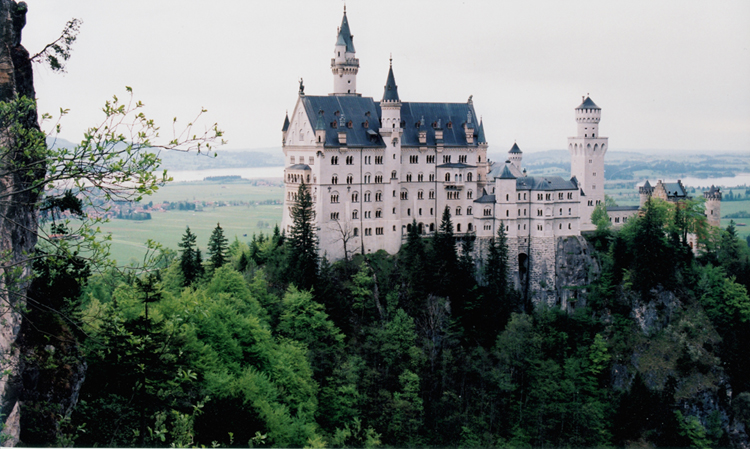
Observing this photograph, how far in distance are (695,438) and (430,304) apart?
2293cm

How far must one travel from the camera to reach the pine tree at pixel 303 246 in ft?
185

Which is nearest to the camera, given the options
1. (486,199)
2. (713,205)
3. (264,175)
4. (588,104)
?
(486,199)

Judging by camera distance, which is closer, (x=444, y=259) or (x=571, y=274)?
(x=444, y=259)

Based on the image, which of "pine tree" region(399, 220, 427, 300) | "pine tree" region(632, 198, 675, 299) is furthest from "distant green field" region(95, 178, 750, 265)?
"pine tree" region(399, 220, 427, 300)

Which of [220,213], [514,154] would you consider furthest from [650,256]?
[220,213]

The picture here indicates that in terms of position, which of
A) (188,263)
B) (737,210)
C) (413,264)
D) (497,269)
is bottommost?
(497,269)

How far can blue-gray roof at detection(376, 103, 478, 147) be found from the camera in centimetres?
6738

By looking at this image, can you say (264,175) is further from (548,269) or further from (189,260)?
(548,269)

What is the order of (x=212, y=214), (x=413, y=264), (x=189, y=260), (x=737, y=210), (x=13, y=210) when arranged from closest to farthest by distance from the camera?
1. (x=13, y=210)
2. (x=189, y=260)
3. (x=413, y=264)
4. (x=212, y=214)
5. (x=737, y=210)

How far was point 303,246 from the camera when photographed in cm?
5788

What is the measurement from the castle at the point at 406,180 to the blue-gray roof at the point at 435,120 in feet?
0.30

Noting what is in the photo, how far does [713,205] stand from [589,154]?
14.4 meters

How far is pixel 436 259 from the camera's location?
61.7 m

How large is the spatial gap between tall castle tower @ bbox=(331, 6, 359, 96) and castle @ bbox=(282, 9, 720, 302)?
98mm
